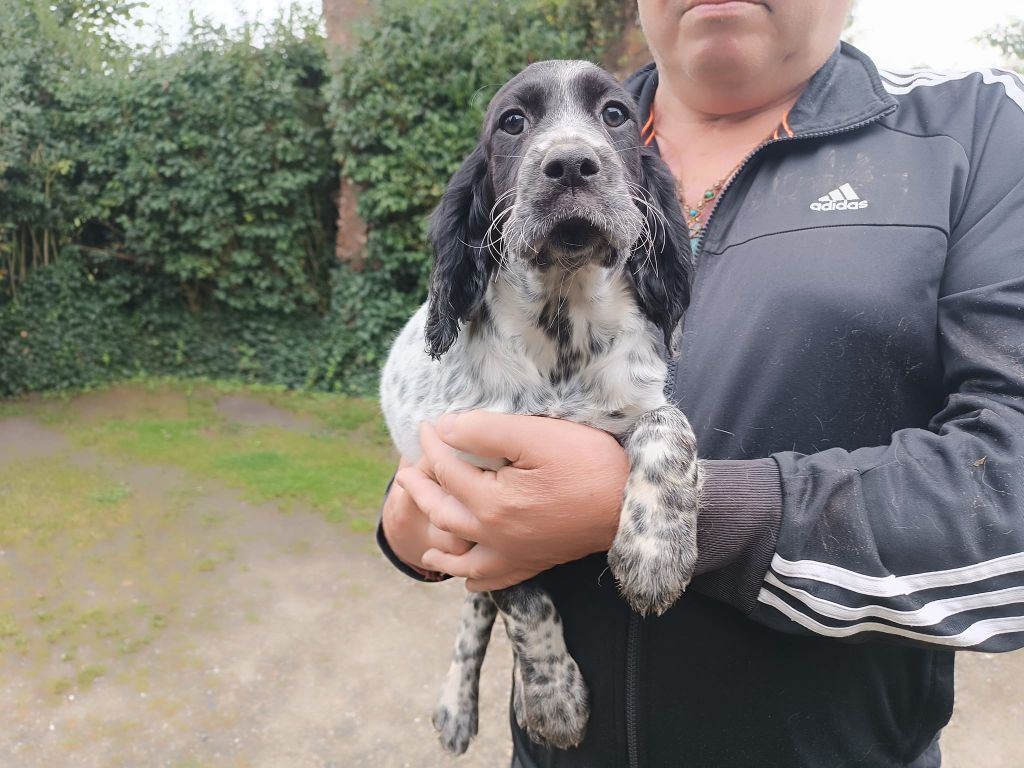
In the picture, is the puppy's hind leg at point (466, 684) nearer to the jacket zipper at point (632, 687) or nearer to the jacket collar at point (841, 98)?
the jacket zipper at point (632, 687)

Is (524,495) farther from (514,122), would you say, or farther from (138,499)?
(138,499)

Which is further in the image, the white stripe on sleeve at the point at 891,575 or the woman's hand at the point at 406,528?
the woman's hand at the point at 406,528

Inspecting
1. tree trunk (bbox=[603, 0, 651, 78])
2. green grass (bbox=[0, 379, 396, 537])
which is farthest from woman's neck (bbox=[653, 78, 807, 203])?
tree trunk (bbox=[603, 0, 651, 78])

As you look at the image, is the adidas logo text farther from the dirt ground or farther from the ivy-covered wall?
the ivy-covered wall

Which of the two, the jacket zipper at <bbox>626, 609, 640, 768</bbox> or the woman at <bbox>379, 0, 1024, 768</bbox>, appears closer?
the woman at <bbox>379, 0, 1024, 768</bbox>

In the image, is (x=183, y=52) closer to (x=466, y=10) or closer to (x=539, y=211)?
(x=466, y=10)

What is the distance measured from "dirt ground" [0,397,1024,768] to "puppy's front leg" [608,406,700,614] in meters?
2.94

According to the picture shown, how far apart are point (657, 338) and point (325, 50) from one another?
8056 mm

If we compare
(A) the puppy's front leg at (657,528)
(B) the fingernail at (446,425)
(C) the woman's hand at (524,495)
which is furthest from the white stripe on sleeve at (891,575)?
(B) the fingernail at (446,425)

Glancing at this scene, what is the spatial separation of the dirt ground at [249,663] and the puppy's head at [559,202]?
9.61ft

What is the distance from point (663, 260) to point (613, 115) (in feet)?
1.24

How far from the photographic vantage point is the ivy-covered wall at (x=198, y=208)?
840cm

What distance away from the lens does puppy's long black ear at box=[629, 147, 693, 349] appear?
5.50 feet

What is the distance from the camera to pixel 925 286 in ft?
4.34
